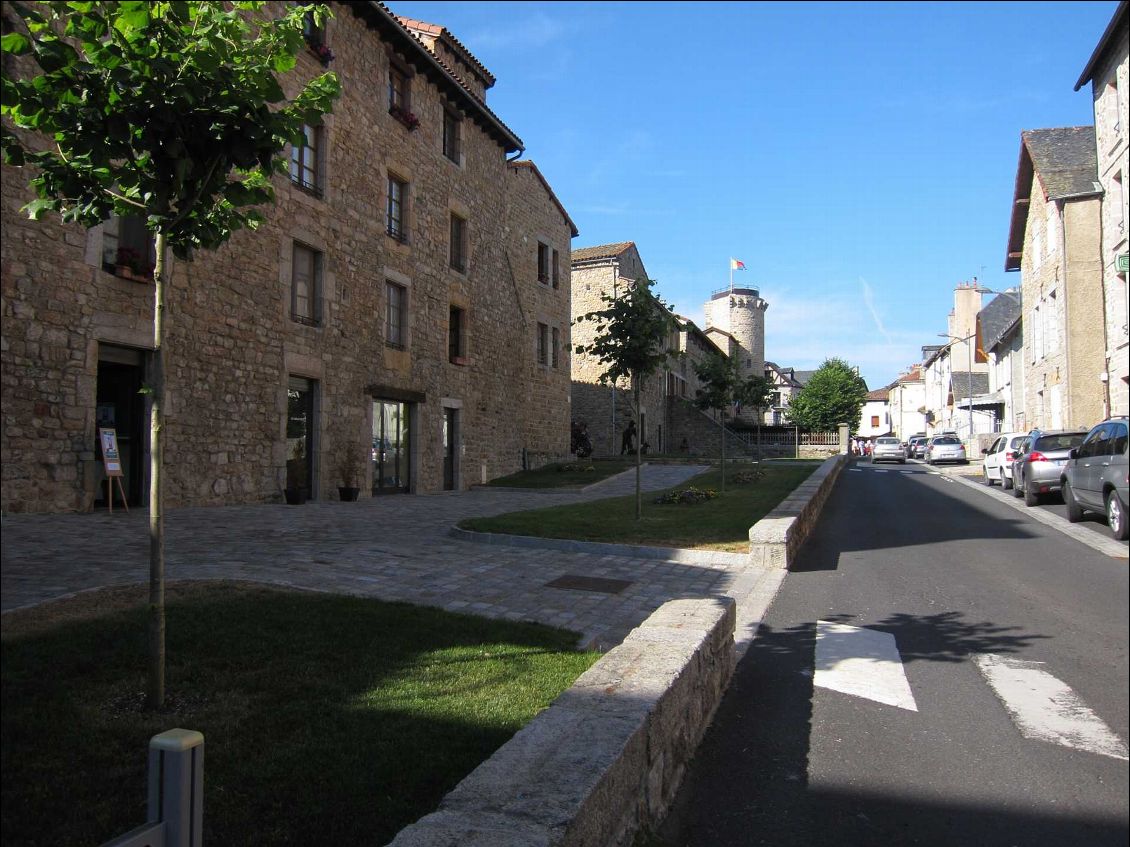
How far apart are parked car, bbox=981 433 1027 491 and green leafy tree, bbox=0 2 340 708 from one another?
18907mm

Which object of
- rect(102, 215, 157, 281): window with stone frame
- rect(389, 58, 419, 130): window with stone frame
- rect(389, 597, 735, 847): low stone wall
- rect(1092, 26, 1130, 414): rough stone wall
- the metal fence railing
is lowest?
rect(389, 597, 735, 847): low stone wall

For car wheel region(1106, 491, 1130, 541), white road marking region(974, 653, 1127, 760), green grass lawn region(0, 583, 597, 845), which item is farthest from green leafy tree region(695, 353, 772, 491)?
car wheel region(1106, 491, 1130, 541)

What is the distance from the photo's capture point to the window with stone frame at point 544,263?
25797 millimetres

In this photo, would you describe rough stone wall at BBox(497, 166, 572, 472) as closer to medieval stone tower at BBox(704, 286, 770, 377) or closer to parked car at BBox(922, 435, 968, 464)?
parked car at BBox(922, 435, 968, 464)

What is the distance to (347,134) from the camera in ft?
52.2

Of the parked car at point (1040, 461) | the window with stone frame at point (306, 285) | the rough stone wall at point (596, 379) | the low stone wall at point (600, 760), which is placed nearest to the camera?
the low stone wall at point (600, 760)

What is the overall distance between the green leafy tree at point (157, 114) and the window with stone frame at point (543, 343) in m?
21.5

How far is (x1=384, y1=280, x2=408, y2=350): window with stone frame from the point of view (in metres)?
17.8

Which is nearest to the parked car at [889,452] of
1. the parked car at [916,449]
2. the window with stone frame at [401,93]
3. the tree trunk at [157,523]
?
the parked car at [916,449]

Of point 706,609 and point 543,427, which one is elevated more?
point 543,427

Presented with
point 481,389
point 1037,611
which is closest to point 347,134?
point 481,389

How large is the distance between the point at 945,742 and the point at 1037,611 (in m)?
3.00

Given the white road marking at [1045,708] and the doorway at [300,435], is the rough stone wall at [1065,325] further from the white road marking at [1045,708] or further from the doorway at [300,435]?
the white road marking at [1045,708]

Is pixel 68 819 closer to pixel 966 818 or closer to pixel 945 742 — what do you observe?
pixel 966 818
